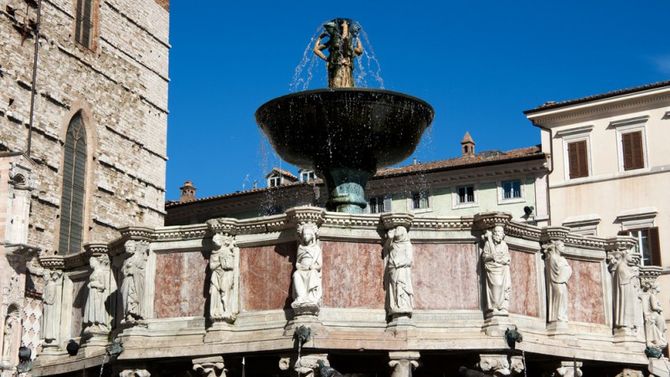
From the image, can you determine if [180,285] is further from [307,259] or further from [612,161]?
[612,161]

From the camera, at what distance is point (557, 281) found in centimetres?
1205

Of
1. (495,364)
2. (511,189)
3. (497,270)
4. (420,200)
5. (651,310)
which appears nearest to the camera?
(495,364)

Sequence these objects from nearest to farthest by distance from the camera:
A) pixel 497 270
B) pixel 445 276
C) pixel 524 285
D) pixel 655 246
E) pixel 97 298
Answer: pixel 497 270, pixel 445 276, pixel 524 285, pixel 97 298, pixel 655 246

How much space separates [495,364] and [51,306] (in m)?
5.83

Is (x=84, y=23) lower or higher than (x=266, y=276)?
higher

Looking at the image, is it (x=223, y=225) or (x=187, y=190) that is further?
(x=187, y=190)

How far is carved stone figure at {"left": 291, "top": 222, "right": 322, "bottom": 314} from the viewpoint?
35.9 feet

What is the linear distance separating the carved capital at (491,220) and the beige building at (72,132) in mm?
14059

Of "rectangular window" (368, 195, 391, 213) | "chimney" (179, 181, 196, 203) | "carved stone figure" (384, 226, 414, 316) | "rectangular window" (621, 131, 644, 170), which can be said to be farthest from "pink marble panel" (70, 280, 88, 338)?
"chimney" (179, 181, 196, 203)

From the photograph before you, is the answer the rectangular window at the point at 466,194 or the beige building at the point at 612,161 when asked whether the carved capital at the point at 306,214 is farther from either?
the rectangular window at the point at 466,194

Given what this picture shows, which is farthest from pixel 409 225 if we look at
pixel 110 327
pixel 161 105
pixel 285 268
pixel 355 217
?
pixel 161 105

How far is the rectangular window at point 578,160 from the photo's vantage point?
36.4 meters

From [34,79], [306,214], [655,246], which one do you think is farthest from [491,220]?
[655,246]

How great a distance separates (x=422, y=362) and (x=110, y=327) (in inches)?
148
